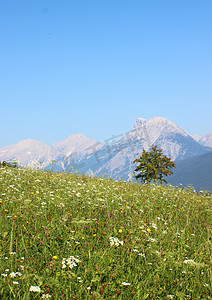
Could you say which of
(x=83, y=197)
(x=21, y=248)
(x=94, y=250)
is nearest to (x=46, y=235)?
(x=21, y=248)

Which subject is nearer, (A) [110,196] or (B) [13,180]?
(A) [110,196]

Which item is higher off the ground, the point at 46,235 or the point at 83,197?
the point at 83,197

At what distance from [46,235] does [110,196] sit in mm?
3346

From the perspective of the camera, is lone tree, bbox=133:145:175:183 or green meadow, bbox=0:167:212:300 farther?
lone tree, bbox=133:145:175:183

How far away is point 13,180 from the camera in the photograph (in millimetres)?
9273

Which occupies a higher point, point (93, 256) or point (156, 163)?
point (156, 163)

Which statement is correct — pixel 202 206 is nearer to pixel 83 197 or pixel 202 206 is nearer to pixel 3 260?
pixel 83 197

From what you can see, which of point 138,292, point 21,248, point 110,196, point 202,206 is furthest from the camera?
point 202,206

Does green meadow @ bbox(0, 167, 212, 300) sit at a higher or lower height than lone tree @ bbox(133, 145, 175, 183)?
lower

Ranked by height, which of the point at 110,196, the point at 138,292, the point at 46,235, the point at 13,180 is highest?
the point at 13,180

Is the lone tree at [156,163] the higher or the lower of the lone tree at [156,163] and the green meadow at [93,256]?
the higher

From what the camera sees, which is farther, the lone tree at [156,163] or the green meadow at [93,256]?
the lone tree at [156,163]

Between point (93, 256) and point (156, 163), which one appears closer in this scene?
point (93, 256)

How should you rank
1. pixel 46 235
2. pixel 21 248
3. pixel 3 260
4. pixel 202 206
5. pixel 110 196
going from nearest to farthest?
pixel 3 260 < pixel 21 248 < pixel 46 235 < pixel 110 196 < pixel 202 206
